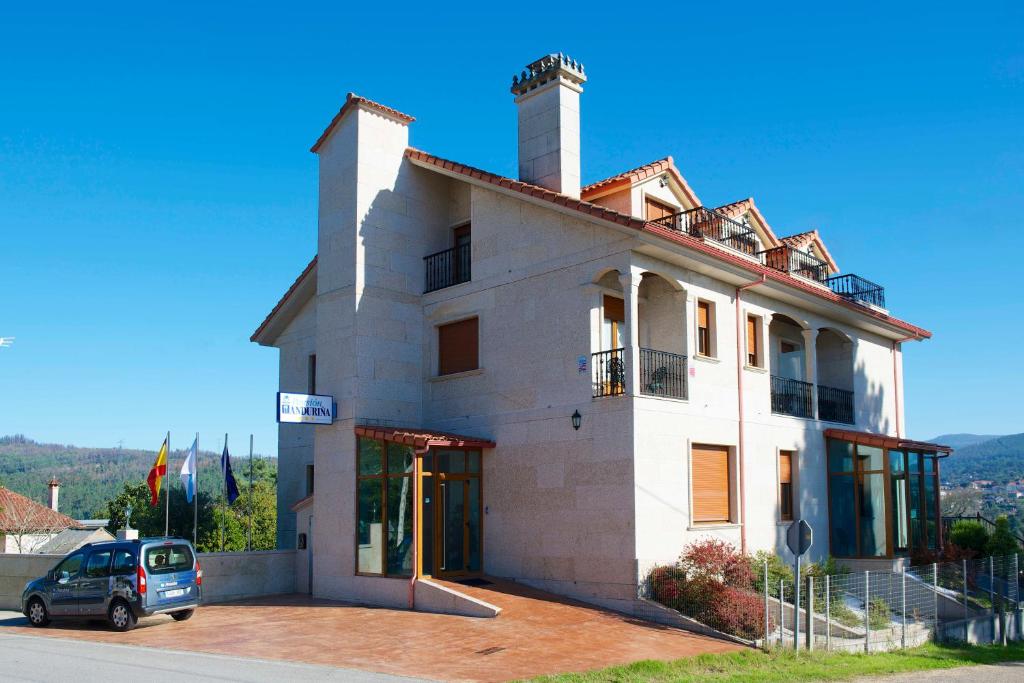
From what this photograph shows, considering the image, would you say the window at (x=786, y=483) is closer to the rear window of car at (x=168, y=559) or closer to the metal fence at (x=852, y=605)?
the metal fence at (x=852, y=605)

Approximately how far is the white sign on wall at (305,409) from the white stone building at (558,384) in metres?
0.36

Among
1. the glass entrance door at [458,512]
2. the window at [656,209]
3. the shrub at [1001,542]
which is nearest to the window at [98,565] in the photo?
the glass entrance door at [458,512]

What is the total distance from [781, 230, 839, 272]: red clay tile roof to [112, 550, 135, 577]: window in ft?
59.7

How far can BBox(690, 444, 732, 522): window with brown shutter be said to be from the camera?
1920 centimetres

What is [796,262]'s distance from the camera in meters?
25.7

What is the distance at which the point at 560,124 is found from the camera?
829 inches

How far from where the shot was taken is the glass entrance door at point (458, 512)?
19750mm

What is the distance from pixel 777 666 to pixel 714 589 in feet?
8.99

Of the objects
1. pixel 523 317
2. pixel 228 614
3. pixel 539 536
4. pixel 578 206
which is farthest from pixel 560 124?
pixel 228 614

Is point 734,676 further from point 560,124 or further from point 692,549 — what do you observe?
point 560,124

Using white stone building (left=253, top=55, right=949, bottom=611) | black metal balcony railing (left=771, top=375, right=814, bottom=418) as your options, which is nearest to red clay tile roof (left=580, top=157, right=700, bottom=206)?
white stone building (left=253, top=55, right=949, bottom=611)

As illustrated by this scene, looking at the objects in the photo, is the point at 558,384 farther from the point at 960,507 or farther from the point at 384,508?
the point at 960,507

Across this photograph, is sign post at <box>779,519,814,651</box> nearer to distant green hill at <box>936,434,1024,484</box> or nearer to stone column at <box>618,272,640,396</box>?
stone column at <box>618,272,640,396</box>

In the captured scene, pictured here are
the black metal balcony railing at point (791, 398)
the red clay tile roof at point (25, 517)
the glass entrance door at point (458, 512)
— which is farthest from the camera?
the red clay tile roof at point (25, 517)
